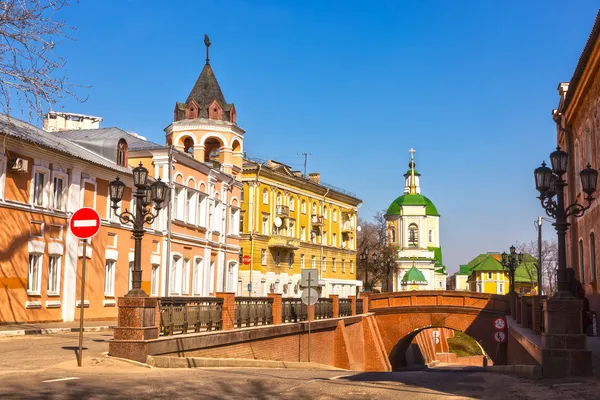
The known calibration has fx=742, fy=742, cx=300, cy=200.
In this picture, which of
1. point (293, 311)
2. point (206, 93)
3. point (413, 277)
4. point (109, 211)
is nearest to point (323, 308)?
point (293, 311)

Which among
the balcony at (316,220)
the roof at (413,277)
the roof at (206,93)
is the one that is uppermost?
the roof at (206,93)

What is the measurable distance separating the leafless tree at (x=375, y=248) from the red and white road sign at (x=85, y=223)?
205 ft

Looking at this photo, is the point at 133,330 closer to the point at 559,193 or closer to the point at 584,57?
the point at 559,193

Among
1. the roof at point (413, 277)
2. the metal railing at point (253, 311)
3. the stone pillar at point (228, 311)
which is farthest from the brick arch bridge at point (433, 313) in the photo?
the roof at point (413, 277)

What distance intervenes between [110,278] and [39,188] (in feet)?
20.8

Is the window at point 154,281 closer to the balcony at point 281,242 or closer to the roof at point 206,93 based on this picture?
the roof at point 206,93

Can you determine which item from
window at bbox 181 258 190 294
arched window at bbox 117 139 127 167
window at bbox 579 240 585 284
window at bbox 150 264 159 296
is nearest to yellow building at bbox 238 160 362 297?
window at bbox 181 258 190 294

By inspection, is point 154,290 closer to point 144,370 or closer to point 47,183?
point 47,183

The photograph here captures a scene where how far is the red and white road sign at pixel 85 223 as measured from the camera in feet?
43.8

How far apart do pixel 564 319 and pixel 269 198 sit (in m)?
45.1

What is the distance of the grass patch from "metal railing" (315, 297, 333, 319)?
45.2 m

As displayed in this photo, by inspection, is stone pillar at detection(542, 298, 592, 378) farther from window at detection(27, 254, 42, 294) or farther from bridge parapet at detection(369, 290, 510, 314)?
bridge parapet at detection(369, 290, 510, 314)

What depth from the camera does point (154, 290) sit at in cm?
3466

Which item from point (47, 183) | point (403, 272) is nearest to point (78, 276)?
point (47, 183)
